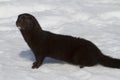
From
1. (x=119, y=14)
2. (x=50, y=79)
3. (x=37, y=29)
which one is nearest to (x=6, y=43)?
(x=37, y=29)

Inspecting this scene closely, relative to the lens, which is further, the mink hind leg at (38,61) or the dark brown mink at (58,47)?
the mink hind leg at (38,61)

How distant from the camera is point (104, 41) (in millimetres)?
7582

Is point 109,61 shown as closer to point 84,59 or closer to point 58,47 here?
point 84,59

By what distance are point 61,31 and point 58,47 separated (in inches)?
79.6

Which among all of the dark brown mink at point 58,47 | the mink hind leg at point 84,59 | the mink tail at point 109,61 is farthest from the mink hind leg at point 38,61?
the mink tail at point 109,61

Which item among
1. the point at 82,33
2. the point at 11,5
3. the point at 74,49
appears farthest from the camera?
the point at 11,5

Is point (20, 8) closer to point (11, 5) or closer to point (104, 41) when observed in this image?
point (11, 5)

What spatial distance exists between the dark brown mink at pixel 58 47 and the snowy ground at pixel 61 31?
0.35 ft

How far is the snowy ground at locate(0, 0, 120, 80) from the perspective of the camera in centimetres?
611

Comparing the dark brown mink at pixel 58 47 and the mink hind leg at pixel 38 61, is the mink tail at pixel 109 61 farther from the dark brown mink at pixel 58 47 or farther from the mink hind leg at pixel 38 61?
the mink hind leg at pixel 38 61

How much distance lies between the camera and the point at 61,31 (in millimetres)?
8422

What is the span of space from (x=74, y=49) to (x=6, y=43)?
1655mm

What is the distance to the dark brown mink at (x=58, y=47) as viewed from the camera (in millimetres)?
6262

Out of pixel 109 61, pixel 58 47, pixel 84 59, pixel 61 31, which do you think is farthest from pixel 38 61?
pixel 61 31
